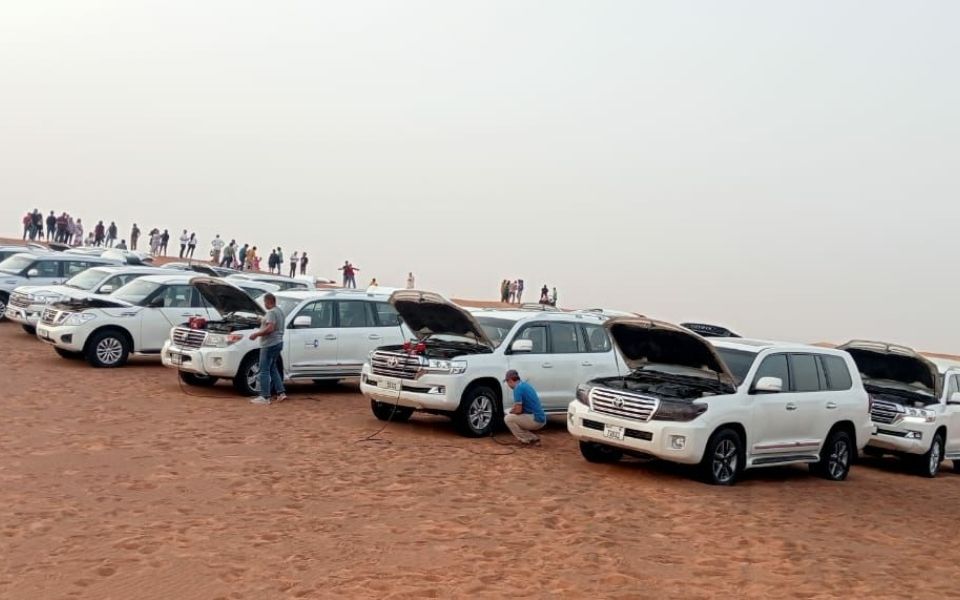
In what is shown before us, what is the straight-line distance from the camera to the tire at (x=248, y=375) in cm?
1659

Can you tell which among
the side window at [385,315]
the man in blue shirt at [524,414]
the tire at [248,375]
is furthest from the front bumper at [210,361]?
the man in blue shirt at [524,414]

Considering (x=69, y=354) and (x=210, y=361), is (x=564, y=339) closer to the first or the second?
(x=210, y=361)

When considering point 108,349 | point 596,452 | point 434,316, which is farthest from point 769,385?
point 108,349

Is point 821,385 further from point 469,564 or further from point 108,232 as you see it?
point 108,232

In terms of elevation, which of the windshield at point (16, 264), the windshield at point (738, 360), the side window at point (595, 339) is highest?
the windshield at point (16, 264)

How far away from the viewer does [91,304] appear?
18656 mm

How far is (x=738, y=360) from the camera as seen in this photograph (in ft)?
41.6

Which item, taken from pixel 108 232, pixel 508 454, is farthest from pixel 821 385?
pixel 108 232

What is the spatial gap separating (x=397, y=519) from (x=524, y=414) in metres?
4.83

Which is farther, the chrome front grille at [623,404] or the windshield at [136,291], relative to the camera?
the windshield at [136,291]

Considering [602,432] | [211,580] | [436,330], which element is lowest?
[211,580]

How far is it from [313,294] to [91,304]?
14.8 ft

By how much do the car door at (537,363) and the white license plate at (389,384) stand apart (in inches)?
65.3

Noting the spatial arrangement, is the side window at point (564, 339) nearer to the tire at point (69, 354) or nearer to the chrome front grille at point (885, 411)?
the chrome front grille at point (885, 411)
